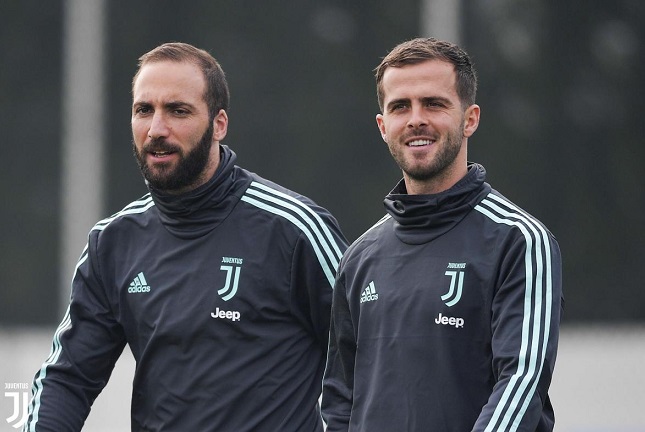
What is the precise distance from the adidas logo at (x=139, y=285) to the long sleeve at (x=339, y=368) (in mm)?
687

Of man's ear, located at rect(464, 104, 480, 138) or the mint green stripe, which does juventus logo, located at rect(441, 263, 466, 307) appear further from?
the mint green stripe

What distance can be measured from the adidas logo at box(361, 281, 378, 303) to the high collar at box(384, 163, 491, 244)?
16 cm

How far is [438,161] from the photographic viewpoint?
356cm

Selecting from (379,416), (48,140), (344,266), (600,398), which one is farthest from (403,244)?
(48,140)

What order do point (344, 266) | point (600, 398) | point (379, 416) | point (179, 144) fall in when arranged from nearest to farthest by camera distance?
point (379, 416) < point (344, 266) < point (179, 144) < point (600, 398)

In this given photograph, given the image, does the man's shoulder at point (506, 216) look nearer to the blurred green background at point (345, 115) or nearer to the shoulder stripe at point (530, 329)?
the shoulder stripe at point (530, 329)

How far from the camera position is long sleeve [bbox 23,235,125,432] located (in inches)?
165

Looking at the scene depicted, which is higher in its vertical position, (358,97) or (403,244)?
(358,97)

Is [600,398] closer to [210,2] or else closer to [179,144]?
[210,2]

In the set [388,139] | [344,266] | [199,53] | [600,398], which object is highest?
[199,53]

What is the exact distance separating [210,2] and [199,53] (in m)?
5.59

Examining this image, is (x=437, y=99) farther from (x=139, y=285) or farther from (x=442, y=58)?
(x=139, y=285)

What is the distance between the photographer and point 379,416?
3.53 meters

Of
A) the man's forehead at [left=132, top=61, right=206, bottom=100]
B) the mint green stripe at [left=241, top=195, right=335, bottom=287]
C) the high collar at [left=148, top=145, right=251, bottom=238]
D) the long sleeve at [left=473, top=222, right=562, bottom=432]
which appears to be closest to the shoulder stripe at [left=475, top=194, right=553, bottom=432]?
the long sleeve at [left=473, top=222, right=562, bottom=432]
